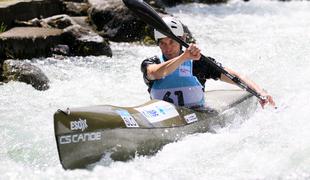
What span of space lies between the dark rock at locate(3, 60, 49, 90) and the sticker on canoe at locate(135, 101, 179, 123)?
11.3 ft

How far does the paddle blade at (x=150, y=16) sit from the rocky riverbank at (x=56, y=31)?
10.4 feet

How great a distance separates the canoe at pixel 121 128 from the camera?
4738mm

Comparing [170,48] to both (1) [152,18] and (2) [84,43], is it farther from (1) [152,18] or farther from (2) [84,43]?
(2) [84,43]

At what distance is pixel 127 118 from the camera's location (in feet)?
16.8

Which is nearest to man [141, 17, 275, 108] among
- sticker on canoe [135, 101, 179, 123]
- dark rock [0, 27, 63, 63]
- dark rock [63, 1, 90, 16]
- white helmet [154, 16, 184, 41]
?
white helmet [154, 16, 184, 41]

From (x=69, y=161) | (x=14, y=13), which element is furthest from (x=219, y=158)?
(x=14, y=13)

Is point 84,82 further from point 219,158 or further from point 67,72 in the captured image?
point 219,158

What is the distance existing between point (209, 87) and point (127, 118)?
14.1 ft

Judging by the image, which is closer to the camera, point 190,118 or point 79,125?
point 79,125

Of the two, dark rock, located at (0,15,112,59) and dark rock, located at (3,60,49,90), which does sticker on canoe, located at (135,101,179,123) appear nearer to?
dark rock, located at (3,60,49,90)

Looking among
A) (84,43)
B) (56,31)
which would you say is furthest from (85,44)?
(56,31)

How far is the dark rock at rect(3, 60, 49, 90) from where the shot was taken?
862 cm

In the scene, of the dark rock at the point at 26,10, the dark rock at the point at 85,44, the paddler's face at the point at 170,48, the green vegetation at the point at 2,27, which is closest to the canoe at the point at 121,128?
the paddler's face at the point at 170,48

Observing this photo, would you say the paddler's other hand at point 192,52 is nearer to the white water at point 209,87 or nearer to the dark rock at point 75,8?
the white water at point 209,87
